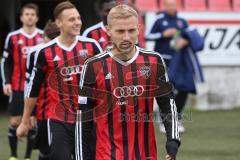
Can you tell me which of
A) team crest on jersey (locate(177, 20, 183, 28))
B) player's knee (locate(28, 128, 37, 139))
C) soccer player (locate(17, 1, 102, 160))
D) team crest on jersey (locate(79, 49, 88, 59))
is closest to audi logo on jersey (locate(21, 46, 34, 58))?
player's knee (locate(28, 128, 37, 139))

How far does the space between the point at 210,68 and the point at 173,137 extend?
11.6 meters

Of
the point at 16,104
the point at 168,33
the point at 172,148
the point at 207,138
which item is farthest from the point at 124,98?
the point at 168,33

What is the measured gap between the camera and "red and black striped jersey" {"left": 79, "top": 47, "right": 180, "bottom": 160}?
225 inches

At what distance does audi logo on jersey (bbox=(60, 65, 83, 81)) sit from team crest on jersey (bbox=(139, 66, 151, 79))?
1.99 meters

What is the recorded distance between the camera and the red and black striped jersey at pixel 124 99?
18.7 feet

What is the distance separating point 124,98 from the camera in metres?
5.71

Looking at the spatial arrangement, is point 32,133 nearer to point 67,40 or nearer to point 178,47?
point 67,40

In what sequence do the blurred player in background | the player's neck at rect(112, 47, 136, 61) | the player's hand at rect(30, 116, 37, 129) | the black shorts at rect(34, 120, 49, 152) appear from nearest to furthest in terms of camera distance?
the player's neck at rect(112, 47, 136, 61) → the black shorts at rect(34, 120, 49, 152) → the player's hand at rect(30, 116, 37, 129) → the blurred player in background

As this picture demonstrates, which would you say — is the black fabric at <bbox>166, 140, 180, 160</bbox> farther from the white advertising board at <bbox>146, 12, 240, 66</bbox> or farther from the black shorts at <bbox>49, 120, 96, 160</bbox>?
the white advertising board at <bbox>146, 12, 240, 66</bbox>

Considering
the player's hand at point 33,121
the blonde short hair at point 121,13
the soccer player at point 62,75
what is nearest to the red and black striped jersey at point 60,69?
the soccer player at point 62,75

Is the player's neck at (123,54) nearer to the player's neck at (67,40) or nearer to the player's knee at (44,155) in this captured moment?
the player's neck at (67,40)

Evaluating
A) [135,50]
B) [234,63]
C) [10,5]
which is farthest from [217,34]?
[135,50]

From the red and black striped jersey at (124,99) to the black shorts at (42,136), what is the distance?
11.6 ft

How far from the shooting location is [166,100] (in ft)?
18.9
